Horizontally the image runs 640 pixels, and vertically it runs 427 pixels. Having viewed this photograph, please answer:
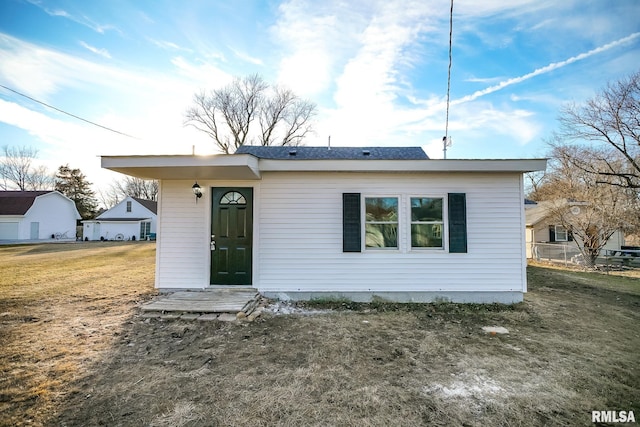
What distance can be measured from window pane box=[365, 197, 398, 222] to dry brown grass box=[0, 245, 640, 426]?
1844 millimetres

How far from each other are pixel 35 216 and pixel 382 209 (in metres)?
33.4

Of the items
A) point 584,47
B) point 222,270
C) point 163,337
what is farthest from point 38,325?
point 584,47

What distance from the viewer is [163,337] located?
3.96 metres

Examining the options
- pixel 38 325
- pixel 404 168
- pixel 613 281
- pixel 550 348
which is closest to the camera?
pixel 550 348

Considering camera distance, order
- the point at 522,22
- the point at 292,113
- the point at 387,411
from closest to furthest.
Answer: the point at 387,411 < the point at 522,22 < the point at 292,113

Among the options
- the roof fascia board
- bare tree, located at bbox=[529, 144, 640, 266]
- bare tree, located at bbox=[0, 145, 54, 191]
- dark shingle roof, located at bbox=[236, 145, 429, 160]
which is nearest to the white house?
the roof fascia board

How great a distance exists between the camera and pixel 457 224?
5.58 metres

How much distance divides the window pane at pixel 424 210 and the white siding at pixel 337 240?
0.15 m

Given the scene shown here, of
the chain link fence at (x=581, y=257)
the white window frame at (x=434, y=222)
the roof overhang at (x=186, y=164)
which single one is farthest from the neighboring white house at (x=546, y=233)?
the roof overhang at (x=186, y=164)

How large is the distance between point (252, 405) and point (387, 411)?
1196mm

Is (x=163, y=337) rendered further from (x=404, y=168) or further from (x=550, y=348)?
(x=550, y=348)

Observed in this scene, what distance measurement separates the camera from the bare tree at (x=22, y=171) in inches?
1255

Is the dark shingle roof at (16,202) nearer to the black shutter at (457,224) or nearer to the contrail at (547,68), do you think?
the black shutter at (457,224)

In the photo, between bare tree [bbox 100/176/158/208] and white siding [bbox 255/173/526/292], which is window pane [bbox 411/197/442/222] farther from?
bare tree [bbox 100/176/158/208]
